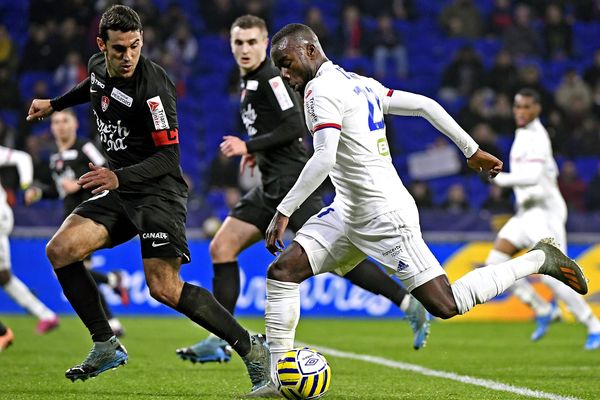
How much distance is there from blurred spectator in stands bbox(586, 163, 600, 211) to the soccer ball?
1113cm

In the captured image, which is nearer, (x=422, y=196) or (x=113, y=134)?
(x=113, y=134)

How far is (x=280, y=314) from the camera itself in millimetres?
5809

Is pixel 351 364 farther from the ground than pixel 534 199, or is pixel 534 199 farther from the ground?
pixel 534 199

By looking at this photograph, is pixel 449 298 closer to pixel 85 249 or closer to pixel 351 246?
pixel 351 246

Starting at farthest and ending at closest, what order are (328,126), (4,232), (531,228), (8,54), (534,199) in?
1. (8,54)
2. (4,232)
3. (534,199)
4. (531,228)
5. (328,126)

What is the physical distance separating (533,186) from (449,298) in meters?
4.65

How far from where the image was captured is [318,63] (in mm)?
5777

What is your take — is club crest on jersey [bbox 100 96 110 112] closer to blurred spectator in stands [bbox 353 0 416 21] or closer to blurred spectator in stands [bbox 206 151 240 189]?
blurred spectator in stands [bbox 206 151 240 189]

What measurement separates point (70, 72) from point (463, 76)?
23.5 ft

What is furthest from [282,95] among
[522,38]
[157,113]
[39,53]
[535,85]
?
[522,38]

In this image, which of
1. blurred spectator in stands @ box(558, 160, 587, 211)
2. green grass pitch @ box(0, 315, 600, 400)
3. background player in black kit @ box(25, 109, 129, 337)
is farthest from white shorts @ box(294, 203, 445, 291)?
blurred spectator in stands @ box(558, 160, 587, 211)

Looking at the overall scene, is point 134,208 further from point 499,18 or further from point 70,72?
point 499,18

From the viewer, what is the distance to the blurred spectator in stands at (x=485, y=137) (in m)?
16.4

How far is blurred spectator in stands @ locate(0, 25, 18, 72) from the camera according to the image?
18516 millimetres
